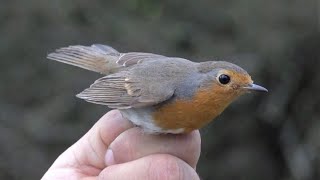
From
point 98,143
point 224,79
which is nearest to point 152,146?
point 98,143

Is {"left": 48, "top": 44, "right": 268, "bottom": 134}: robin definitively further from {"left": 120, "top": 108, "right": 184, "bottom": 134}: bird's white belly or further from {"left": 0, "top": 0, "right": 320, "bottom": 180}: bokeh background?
{"left": 0, "top": 0, "right": 320, "bottom": 180}: bokeh background

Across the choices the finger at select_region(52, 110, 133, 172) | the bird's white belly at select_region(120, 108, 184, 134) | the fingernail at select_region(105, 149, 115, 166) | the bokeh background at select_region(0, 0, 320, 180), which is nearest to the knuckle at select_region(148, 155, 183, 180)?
the bird's white belly at select_region(120, 108, 184, 134)

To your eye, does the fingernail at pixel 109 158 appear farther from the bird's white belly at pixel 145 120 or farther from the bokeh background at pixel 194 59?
the bokeh background at pixel 194 59

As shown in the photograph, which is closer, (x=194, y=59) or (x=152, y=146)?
(x=152, y=146)

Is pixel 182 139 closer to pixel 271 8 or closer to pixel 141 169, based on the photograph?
pixel 141 169

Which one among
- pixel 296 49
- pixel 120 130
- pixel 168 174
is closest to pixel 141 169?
pixel 168 174

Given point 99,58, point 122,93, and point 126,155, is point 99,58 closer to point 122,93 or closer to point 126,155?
point 122,93
